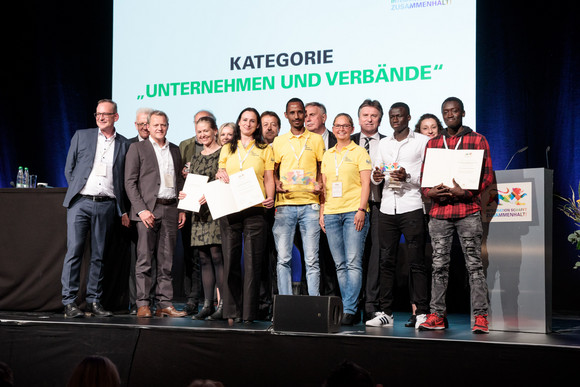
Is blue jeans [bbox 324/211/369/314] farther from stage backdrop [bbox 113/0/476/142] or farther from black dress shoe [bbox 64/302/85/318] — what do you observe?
black dress shoe [bbox 64/302/85/318]

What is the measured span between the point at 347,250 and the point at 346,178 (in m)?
0.54

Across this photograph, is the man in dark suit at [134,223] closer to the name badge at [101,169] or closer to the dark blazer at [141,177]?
the dark blazer at [141,177]

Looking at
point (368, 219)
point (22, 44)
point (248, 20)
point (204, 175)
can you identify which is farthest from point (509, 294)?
point (22, 44)

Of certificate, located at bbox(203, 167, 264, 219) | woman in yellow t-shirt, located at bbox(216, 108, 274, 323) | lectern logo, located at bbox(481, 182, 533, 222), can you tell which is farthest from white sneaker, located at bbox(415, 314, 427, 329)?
certificate, located at bbox(203, 167, 264, 219)

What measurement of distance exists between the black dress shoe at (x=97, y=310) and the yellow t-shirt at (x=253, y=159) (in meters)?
1.54

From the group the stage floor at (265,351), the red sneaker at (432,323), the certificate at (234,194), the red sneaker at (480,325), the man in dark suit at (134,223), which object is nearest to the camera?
the stage floor at (265,351)

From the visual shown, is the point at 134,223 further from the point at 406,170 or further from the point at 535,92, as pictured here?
the point at 535,92

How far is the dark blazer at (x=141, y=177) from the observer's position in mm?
5266

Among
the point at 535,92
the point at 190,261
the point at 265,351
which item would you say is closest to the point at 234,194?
the point at 190,261

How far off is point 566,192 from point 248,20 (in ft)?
12.3

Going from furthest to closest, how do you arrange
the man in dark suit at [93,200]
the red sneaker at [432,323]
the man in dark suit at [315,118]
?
1. the man in dark suit at [315,118]
2. the man in dark suit at [93,200]
3. the red sneaker at [432,323]

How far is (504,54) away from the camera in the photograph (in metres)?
6.43

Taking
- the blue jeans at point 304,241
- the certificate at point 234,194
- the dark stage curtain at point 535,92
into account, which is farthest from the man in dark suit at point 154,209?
the dark stage curtain at point 535,92

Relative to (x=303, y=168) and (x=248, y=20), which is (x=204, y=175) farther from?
(x=248, y=20)
